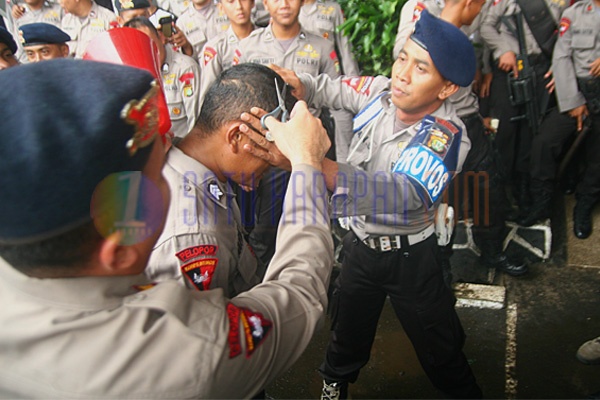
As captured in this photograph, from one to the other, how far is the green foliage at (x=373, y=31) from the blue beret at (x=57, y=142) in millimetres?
3059

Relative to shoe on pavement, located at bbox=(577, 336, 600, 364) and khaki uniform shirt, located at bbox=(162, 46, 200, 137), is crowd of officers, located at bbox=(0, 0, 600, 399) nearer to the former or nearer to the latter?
khaki uniform shirt, located at bbox=(162, 46, 200, 137)

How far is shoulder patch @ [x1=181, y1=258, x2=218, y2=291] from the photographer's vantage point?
1485mm

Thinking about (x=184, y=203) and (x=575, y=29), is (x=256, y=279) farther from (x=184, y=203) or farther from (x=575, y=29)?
(x=575, y=29)

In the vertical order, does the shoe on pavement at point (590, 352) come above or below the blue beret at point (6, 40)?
below

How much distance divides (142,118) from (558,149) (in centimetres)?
386

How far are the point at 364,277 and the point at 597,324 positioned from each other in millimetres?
1886

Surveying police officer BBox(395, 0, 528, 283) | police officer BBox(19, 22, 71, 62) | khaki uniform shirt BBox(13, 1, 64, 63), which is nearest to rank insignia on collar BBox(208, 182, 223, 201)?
police officer BBox(395, 0, 528, 283)

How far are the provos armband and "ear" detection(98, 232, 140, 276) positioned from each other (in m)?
1.22

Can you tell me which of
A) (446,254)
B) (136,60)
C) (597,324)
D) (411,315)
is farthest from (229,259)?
(597,324)

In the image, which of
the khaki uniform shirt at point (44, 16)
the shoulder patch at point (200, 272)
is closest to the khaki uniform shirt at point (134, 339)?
the shoulder patch at point (200, 272)

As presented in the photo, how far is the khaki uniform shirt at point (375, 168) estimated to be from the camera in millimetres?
1868

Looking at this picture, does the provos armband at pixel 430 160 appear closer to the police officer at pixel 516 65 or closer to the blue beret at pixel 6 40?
the police officer at pixel 516 65

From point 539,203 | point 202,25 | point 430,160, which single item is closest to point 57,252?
point 430,160

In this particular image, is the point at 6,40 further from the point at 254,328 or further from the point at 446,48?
the point at 254,328
